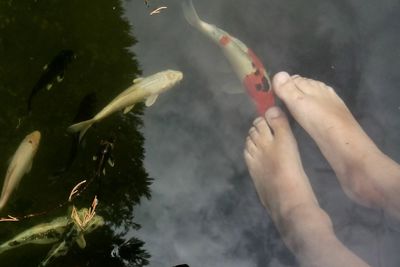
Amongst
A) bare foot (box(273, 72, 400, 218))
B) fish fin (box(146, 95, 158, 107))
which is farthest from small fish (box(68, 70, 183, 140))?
bare foot (box(273, 72, 400, 218))

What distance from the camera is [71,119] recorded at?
9.67ft

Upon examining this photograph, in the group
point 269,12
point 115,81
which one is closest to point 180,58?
point 115,81

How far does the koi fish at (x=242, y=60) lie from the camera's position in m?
3.08

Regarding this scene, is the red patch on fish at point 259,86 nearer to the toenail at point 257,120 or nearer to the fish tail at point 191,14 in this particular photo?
the toenail at point 257,120

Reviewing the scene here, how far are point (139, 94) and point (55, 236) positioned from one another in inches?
32.4

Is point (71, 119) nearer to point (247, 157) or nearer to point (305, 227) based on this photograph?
point (247, 157)

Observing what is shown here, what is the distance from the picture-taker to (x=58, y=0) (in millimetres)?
3086

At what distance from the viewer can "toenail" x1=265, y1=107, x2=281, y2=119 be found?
3145 mm

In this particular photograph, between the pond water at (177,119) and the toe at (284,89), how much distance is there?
2.7 inches

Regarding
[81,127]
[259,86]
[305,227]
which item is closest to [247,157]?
[259,86]

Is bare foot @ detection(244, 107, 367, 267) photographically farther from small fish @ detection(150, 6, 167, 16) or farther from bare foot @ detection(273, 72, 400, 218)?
small fish @ detection(150, 6, 167, 16)

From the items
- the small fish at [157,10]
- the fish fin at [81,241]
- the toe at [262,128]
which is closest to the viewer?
the fish fin at [81,241]

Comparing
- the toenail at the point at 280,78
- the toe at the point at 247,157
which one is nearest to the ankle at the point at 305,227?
the toe at the point at 247,157

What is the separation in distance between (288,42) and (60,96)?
4.43 ft
